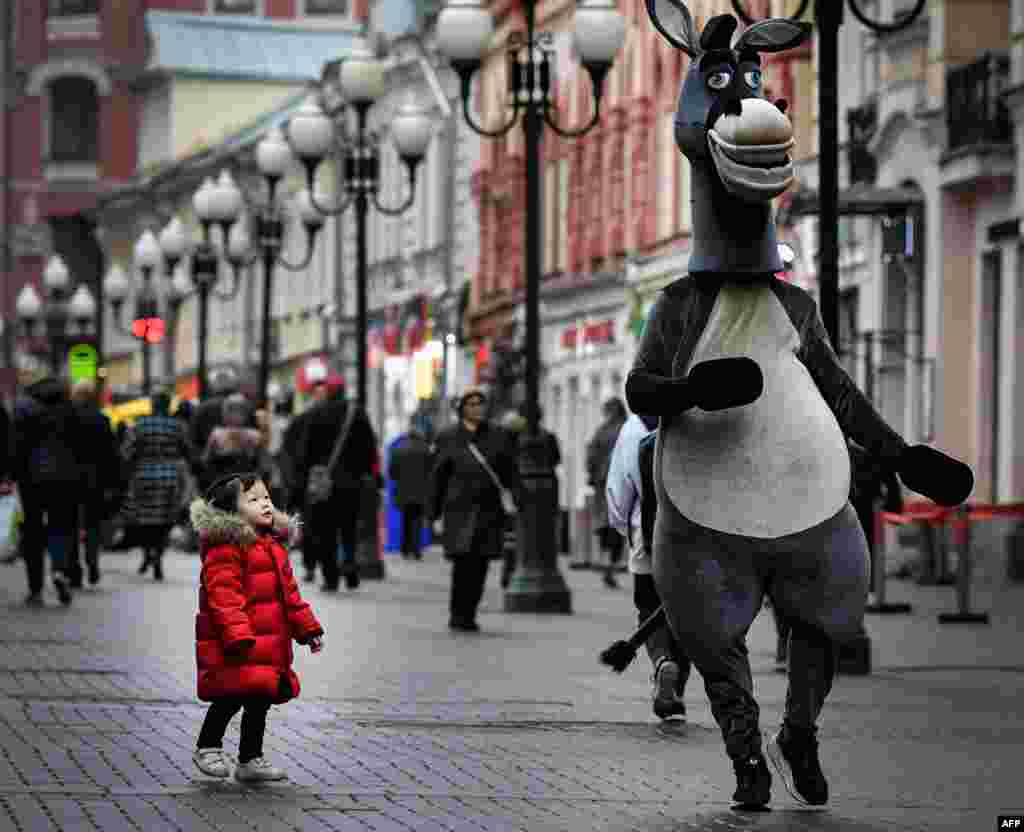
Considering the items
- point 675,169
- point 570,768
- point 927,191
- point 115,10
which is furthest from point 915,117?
point 115,10

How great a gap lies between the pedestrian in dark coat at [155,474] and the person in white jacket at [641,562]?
15399 mm

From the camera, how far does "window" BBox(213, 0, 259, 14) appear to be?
12106cm

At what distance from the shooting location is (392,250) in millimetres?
75438

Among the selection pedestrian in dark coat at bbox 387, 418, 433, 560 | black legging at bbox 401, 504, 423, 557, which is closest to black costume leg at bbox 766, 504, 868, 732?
black legging at bbox 401, 504, 423, 557

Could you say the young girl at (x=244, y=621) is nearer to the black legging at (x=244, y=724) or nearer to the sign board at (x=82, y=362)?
the black legging at (x=244, y=724)

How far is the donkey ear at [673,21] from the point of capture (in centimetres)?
1288

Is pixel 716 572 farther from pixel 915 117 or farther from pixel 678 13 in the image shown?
pixel 915 117

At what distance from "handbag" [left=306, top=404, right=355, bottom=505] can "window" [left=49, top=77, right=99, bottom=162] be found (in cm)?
9604

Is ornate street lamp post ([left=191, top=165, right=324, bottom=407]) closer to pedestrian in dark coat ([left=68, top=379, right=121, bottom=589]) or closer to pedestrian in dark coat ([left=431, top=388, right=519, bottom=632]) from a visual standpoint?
pedestrian in dark coat ([left=68, top=379, right=121, bottom=589])

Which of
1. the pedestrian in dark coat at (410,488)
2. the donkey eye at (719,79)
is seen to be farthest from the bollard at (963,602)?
the pedestrian in dark coat at (410,488)

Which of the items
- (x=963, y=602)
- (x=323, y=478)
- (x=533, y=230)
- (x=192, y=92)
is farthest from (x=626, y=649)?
(x=192, y=92)

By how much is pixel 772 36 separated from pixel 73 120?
115 meters

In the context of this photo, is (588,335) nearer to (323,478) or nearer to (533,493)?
(323,478)

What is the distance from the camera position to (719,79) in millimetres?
12359
